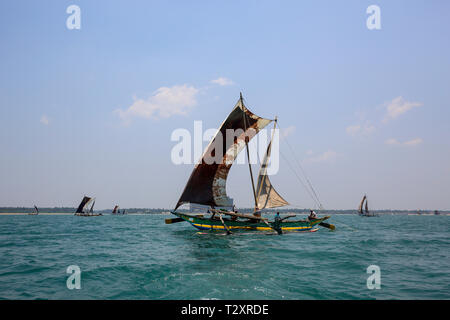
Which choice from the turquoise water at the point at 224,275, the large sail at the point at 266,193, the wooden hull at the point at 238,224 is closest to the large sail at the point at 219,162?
the wooden hull at the point at 238,224

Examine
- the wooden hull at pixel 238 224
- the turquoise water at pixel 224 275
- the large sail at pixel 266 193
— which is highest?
the large sail at pixel 266 193

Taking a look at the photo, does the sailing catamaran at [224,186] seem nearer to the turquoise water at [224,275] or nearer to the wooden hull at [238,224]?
the wooden hull at [238,224]

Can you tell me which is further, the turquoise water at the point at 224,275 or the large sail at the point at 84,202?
the large sail at the point at 84,202

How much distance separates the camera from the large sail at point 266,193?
104 ft

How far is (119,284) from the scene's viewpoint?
33.1 feet

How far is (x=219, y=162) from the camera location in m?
29.5

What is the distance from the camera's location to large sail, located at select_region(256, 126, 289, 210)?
31.7 meters

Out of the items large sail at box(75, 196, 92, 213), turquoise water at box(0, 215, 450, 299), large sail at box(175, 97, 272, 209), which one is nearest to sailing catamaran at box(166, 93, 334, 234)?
large sail at box(175, 97, 272, 209)

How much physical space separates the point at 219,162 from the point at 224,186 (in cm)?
311

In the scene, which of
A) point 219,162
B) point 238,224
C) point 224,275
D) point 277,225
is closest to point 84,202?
point 219,162

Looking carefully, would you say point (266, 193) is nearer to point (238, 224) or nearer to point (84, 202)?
point (238, 224)

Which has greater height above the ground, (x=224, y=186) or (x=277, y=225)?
(x=224, y=186)

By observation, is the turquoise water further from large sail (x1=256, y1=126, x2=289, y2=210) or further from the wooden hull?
large sail (x1=256, y1=126, x2=289, y2=210)

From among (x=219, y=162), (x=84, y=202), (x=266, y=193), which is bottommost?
(x=84, y=202)
